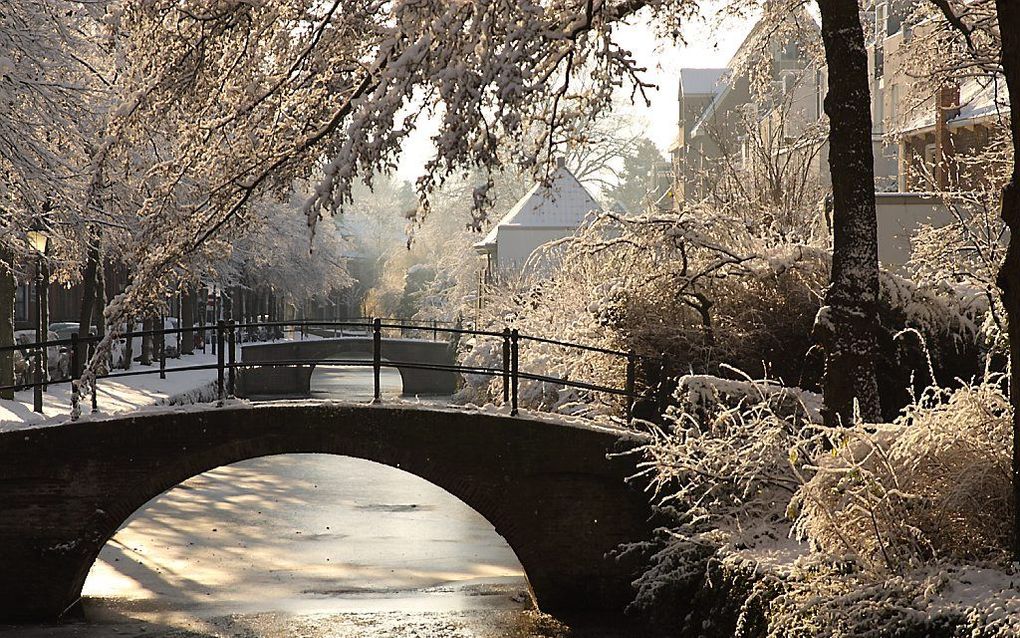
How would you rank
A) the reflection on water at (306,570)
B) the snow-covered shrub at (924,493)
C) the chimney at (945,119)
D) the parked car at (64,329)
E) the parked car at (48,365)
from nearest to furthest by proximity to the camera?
1. the snow-covered shrub at (924,493)
2. the reflection on water at (306,570)
3. the chimney at (945,119)
4. the parked car at (48,365)
5. the parked car at (64,329)

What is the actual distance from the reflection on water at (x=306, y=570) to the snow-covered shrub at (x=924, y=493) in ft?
21.2

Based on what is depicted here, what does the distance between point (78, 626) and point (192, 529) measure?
22.5 feet

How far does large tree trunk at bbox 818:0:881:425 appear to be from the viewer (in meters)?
11.3

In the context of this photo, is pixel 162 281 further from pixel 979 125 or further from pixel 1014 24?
pixel 979 125

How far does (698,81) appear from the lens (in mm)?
61781

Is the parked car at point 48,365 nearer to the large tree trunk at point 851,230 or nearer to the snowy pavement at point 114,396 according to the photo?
the snowy pavement at point 114,396

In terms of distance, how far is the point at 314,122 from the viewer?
11.4m

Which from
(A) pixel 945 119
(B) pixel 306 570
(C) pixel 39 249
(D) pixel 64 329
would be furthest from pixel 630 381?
(D) pixel 64 329

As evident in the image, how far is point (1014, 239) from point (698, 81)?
2160 inches

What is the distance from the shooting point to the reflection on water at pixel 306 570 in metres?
15.1

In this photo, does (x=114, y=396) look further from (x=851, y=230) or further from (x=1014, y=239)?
(x=1014, y=239)

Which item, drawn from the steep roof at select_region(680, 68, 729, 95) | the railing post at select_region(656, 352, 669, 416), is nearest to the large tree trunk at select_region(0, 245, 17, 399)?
the railing post at select_region(656, 352, 669, 416)

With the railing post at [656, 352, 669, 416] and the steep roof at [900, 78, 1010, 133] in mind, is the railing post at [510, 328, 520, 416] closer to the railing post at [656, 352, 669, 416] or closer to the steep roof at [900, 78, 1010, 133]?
the railing post at [656, 352, 669, 416]

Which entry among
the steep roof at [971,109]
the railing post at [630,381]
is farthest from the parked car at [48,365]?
the steep roof at [971,109]
